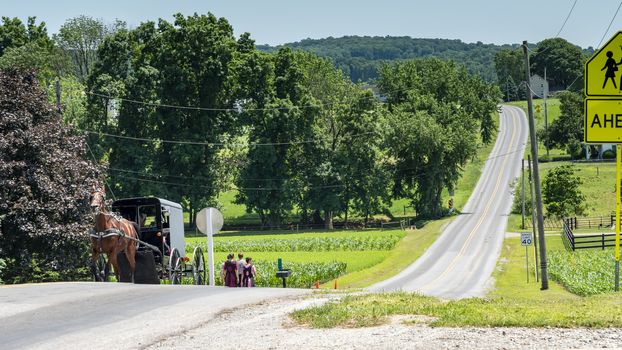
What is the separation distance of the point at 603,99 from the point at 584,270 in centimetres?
3363

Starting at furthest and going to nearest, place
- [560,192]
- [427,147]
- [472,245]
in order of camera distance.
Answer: [427,147] < [560,192] < [472,245]

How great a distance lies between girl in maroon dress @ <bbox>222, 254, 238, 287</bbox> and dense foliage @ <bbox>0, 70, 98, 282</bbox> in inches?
231

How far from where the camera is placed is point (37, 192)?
111ft

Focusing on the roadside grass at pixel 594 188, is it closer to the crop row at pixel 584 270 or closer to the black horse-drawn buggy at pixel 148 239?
the crop row at pixel 584 270

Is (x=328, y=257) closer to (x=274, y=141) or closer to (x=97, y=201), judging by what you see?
(x=274, y=141)

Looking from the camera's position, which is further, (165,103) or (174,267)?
(165,103)

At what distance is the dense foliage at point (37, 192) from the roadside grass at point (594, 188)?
6065 cm

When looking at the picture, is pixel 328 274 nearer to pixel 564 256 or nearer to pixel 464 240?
pixel 564 256

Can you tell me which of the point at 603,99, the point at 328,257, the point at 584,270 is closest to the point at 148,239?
the point at 603,99

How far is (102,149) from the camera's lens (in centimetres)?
9400

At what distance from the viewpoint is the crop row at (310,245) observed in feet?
258

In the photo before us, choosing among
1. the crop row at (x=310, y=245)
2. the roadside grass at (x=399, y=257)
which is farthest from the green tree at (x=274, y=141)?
the crop row at (x=310, y=245)

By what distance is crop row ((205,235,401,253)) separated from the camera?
78.8m

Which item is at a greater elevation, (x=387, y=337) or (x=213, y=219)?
(x=213, y=219)
